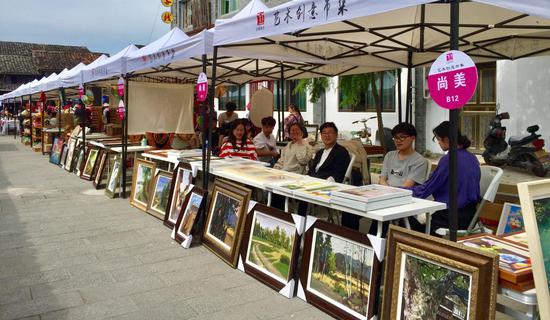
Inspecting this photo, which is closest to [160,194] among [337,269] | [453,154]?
[337,269]

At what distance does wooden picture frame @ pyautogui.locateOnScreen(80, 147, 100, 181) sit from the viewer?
31.4 feet

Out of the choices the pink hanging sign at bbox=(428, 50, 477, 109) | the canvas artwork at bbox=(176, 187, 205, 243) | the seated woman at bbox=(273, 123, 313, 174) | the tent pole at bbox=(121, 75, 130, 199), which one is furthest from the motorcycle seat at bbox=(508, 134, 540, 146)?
the tent pole at bbox=(121, 75, 130, 199)

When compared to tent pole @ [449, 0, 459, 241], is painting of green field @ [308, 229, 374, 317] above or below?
below

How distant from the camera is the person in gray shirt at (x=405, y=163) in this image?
14.1 feet

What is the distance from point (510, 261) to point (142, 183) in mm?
5482

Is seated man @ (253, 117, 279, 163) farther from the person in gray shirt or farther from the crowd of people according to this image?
the person in gray shirt

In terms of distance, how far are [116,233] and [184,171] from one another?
3.61ft

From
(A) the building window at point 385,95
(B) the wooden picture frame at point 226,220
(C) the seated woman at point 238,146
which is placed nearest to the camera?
(B) the wooden picture frame at point 226,220

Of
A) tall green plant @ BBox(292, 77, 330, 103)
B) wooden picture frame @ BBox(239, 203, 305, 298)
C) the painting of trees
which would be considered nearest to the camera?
the painting of trees

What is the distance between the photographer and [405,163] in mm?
4410

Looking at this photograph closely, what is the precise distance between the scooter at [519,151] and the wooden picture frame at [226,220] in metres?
4.05

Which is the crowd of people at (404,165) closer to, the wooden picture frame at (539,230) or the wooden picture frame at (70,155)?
the wooden picture frame at (539,230)

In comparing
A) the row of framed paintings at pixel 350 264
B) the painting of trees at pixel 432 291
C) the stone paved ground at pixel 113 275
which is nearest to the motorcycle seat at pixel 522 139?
the stone paved ground at pixel 113 275

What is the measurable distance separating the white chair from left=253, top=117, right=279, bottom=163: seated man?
11.3 ft
